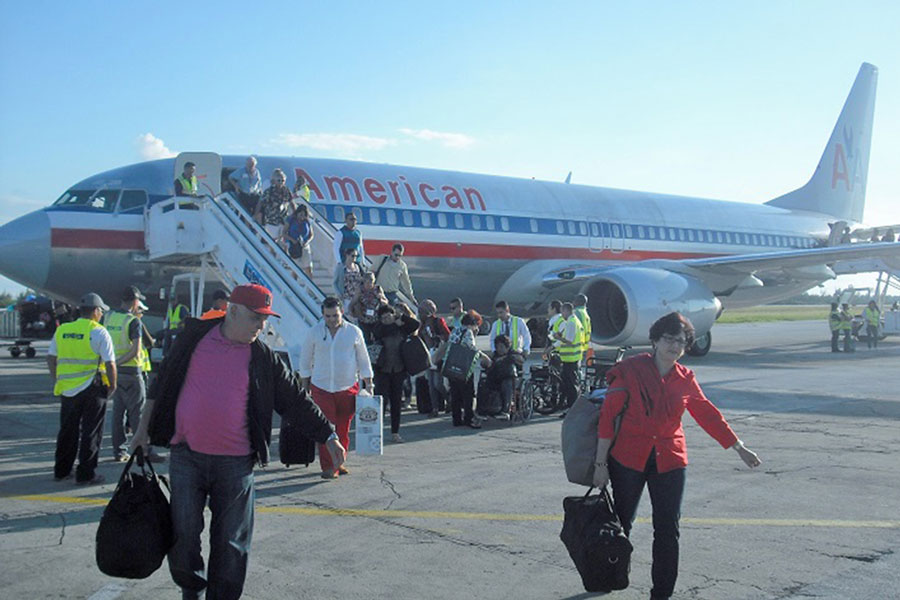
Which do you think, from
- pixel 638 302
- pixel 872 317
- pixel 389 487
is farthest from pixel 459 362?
pixel 872 317

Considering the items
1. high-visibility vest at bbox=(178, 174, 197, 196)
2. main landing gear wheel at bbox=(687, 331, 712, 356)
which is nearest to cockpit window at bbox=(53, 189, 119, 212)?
high-visibility vest at bbox=(178, 174, 197, 196)

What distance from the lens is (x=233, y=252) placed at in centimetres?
1234

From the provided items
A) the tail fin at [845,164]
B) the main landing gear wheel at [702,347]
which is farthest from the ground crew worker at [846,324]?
the tail fin at [845,164]

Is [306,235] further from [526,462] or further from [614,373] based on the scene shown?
[614,373]

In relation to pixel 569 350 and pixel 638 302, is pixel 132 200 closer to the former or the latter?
pixel 569 350

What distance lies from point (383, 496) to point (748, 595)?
3075mm

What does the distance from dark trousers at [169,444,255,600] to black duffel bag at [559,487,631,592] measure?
5.12 feet

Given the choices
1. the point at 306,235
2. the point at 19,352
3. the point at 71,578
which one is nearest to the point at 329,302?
the point at 71,578

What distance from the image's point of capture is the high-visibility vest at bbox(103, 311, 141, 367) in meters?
8.51

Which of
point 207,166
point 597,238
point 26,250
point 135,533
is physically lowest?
point 135,533

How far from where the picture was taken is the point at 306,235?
512 inches

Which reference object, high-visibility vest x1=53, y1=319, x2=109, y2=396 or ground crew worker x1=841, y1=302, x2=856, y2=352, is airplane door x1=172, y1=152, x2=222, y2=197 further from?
ground crew worker x1=841, y1=302, x2=856, y2=352

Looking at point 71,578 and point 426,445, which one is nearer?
point 71,578

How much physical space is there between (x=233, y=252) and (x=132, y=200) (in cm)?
294
